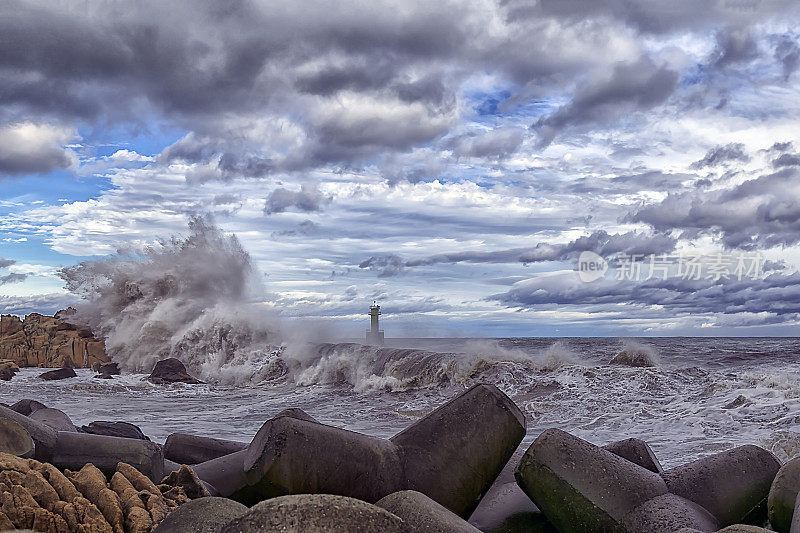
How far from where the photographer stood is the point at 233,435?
25.4ft

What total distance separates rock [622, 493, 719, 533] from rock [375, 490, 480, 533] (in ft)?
2.95

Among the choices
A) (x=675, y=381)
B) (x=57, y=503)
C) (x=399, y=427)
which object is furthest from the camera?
(x=675, y=381)

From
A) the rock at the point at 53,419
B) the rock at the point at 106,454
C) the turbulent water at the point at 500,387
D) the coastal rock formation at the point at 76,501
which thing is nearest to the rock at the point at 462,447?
the coastal rock formation at the point at 76,501

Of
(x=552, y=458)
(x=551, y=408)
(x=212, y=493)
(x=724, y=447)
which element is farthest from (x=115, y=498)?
(x=551, y=408)

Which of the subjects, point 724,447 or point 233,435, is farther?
point 233,435

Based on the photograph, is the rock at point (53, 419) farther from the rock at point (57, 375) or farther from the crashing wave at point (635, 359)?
the rock at point (57, 375)

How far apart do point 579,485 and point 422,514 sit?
95 centimetres

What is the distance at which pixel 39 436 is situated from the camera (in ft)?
10.8

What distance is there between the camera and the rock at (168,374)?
50.9 feet

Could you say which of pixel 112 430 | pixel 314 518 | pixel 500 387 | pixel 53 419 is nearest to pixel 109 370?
pixel 500 387

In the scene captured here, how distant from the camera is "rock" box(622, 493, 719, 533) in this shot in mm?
2791

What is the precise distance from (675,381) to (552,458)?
9.07 meters

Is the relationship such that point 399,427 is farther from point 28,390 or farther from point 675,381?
point 28,390

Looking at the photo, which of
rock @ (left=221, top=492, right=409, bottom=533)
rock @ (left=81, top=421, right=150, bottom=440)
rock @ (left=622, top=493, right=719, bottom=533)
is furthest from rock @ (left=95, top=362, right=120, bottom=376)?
rock @ (left=221, top=492, right=409, bottom=533)
